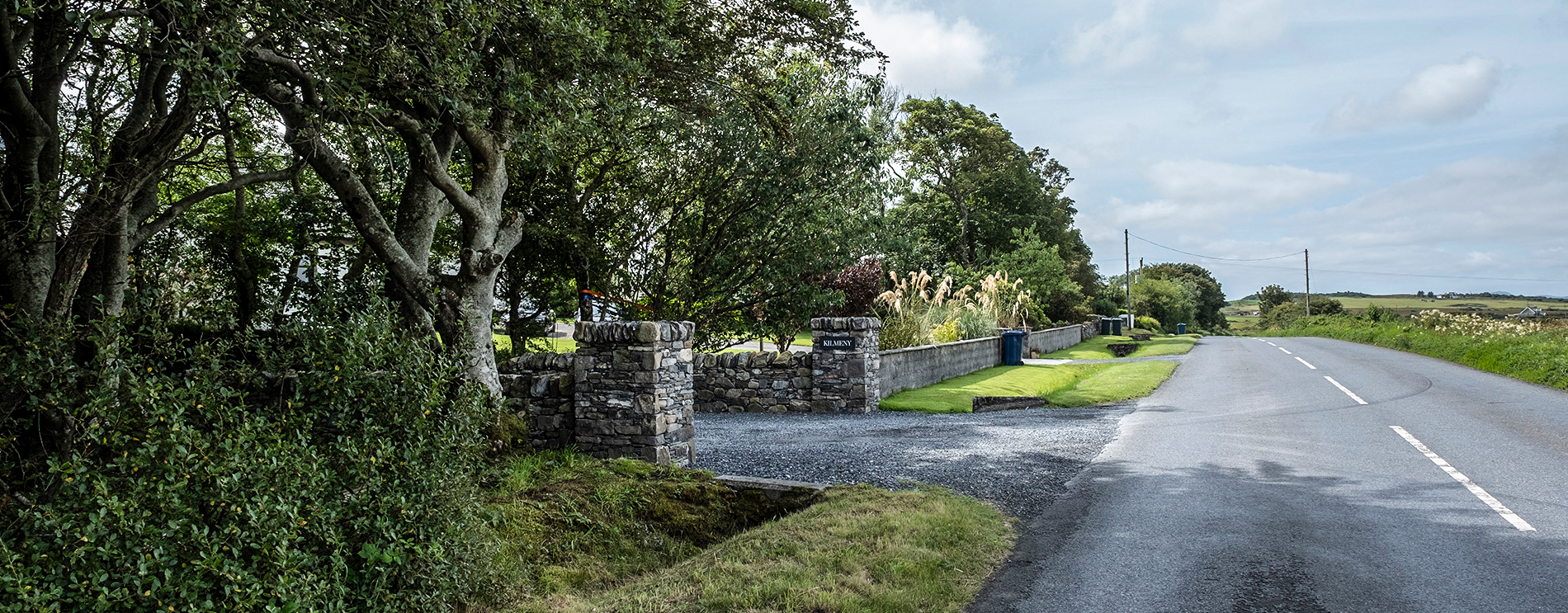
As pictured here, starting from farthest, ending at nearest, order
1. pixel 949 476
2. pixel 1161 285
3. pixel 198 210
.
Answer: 1. pixel 1161 285
2. pixel 198 210
3. pixel 949 476

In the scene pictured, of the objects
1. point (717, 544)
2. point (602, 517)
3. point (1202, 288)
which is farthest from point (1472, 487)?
point (1202, 288)

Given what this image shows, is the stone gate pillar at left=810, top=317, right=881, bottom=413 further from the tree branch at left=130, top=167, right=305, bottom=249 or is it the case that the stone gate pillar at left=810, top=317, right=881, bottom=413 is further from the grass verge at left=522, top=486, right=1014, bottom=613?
the tree branch at left=130, top=167, right=305, bottom=249

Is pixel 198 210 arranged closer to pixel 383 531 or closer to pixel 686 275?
pixel 686 275

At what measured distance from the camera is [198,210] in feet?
39.0

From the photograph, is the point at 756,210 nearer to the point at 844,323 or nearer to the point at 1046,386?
the point at 844,323

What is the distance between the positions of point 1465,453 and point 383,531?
10344mm

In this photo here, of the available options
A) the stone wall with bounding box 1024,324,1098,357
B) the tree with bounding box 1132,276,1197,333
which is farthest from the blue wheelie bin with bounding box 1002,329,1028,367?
the tree with bounding box 1132,276,1197,333

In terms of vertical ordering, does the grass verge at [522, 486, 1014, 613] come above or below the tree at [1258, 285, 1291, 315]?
below

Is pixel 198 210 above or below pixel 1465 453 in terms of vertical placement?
above

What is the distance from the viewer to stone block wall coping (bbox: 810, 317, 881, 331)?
13875 mm

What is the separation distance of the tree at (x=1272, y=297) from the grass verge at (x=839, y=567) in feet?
295

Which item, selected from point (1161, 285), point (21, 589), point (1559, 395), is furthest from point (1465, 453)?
point (1161, 285)

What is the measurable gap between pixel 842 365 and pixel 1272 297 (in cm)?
8583

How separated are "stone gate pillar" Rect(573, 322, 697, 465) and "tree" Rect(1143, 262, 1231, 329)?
68.8m
